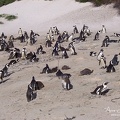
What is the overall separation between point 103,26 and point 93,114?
51.7ft

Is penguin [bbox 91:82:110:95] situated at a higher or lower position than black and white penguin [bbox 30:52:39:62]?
lower

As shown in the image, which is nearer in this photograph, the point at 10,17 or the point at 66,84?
the point at 66,84

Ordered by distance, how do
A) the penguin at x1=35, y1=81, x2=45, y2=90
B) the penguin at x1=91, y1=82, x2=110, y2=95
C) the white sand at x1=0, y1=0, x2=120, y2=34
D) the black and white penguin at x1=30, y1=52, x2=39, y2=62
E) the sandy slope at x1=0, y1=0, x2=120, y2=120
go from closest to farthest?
the sandy slope at x1=0, y1=0, x2=120, y2=120 < the penguin at x1=91, y1=82, x2=110, y2=95 < the penguin at x1=35, y1=81, x2=45, y2=90 < the black and white penguin at x1=30, y1=52, x2=39, y2=62 < the white sand at x1=0, y1=0, x2=120, y2=34

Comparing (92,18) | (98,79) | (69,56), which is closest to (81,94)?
(98,79)

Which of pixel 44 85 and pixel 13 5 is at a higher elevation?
pixel 13 5

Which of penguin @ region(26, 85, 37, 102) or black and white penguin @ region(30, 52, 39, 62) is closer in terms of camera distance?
penguin @ region(26, 85, 37, 102)

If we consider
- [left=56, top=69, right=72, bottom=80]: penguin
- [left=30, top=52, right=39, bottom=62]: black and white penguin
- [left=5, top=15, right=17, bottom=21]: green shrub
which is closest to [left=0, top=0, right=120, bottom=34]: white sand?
[left=5, top=15, right=17, bottom=21]: green shrub

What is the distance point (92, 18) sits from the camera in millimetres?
31609

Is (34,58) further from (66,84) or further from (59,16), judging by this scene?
(59,16)

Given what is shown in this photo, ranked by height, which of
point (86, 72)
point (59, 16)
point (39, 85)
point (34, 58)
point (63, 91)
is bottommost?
point (63, 91)

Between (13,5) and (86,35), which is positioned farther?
(13,5)

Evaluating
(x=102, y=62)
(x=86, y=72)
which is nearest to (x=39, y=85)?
(x=86, y=72)

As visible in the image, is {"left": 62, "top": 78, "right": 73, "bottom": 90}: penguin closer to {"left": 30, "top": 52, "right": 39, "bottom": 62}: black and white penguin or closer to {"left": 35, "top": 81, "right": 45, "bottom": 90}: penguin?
{"left": 35, "top": 81, "right": 45, "bottom": 90}: penguin

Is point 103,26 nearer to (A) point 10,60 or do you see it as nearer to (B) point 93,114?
(A) point 10,60
